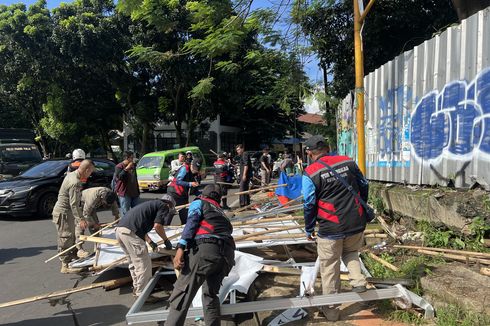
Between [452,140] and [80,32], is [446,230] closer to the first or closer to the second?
[452,140]

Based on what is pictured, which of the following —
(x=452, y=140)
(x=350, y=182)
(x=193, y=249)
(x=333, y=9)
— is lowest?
(x=193, y=249)

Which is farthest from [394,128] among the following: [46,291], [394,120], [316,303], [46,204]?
Result: [46,204]

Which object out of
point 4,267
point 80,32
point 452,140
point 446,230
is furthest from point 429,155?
point 80,32

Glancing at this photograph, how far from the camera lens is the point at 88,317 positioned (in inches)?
187

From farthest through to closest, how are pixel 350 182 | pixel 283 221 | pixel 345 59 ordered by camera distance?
1. pixel 345 59
2. pixel 283 221
3. pixel 350 182

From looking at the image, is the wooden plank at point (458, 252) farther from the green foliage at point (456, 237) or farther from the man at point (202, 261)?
the man at point (202, 261)

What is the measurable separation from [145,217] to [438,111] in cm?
423

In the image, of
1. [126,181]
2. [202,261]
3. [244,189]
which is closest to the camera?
[202,261]

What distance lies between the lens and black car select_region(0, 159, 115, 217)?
34.5 feet

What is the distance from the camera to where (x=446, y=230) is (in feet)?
17.6

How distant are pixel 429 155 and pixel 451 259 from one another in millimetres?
1749

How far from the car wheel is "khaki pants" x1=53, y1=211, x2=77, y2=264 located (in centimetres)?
500

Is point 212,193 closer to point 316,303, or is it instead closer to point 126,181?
point 316,303

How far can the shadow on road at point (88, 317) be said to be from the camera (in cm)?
459
